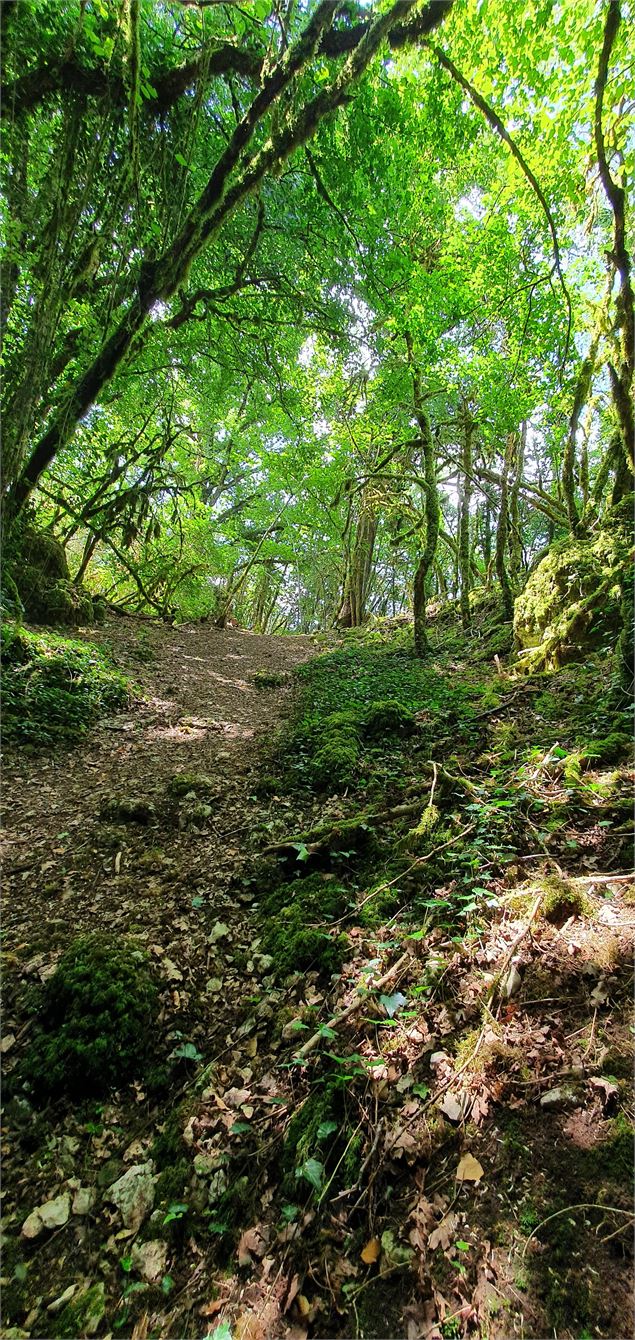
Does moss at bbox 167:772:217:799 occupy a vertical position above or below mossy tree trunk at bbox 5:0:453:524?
below

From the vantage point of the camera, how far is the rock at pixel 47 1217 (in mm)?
2090

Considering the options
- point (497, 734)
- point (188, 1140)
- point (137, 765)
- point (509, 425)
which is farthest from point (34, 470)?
point (509, 425)

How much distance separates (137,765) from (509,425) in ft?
32.1

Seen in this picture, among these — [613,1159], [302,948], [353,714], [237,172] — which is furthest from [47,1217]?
[237,172]

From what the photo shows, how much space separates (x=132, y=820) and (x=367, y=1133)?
3.56 m

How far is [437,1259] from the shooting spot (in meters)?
1.73

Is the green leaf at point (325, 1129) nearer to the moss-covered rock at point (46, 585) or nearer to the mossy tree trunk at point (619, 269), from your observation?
the mossy tree trunk at point (619, 269)

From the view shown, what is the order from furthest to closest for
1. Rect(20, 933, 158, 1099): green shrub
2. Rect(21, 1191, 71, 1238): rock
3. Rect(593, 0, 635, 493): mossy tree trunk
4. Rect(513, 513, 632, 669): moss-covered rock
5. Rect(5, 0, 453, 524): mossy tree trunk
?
Rect(513, 513, 632, 669): moss-covered rock < Rect(5, 0, 453, 524): mossy tree trunk < Rect(593, 0, 635, 493): mossy tree trunk < Rect(20, 933, 158, 1099): green shrub < Rect(21, 1191, 71, 1238): rock

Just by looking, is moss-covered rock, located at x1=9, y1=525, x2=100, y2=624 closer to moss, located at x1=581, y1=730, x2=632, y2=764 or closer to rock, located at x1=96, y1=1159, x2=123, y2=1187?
rock, located at x1=96, y1=1159, x2=123, y2=1187

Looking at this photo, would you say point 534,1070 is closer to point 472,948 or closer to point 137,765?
point 472,948

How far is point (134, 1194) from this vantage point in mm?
2205

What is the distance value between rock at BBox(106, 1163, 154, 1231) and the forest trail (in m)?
1.21

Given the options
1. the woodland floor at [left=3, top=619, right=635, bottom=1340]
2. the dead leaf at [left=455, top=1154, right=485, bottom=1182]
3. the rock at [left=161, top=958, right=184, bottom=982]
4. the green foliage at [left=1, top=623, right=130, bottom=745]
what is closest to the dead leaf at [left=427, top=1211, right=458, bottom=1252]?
the woodland floor at [left=3, top=619, right=635, bottom=1340]

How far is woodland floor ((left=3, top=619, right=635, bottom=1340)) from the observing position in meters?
1.69
